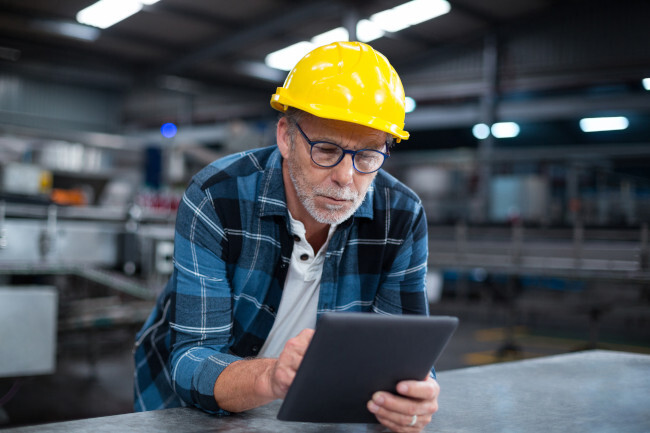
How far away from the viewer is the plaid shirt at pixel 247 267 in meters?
1.18

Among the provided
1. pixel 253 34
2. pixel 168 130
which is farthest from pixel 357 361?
pixel 168 130

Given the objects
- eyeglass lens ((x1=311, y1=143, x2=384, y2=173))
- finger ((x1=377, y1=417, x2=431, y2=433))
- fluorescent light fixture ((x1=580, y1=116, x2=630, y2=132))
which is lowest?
finger ((x1=377, y1=417, x2=431, y2=433))

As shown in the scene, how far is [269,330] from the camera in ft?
4.46

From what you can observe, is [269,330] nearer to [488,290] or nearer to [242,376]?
[242,376]

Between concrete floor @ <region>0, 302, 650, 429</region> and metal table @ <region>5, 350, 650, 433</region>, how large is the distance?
2.91 meters

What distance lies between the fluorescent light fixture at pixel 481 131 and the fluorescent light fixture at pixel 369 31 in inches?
107

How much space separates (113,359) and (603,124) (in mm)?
11228

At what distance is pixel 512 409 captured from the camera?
43.6 inches

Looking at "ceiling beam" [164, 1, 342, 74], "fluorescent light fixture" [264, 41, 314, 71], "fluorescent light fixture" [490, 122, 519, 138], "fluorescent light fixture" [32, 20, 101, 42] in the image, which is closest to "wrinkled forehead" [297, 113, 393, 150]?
"ceiling beam" [164, 1, 342, 74]

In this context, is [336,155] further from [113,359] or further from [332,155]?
[113,359]

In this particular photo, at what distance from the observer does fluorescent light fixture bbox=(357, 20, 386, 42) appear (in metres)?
10.3

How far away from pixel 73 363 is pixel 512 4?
30.7 feet

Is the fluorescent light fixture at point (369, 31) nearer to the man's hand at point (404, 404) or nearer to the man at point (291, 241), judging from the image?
the man at point (291, 241)

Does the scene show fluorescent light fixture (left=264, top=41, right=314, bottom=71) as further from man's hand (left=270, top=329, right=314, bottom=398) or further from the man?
man's hand (left=270, top=329, right=314, bottom=398)
